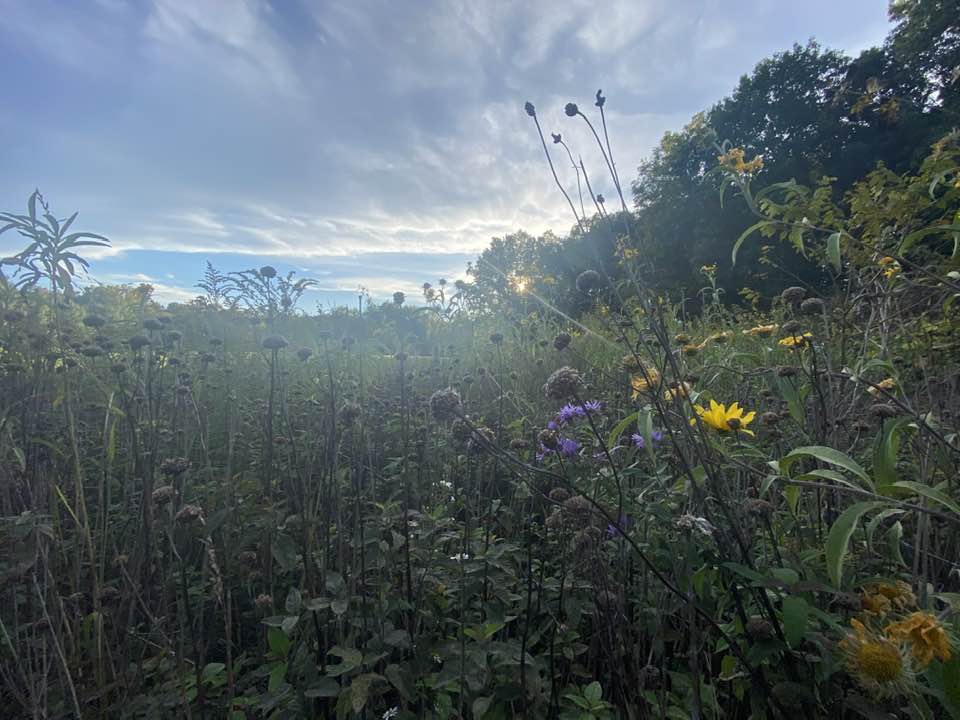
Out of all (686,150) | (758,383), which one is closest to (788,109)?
(686,150)

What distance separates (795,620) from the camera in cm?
74

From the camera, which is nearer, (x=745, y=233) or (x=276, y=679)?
(x=276, y=679)

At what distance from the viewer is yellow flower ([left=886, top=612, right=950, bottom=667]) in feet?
2.23

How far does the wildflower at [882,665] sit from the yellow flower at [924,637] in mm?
20

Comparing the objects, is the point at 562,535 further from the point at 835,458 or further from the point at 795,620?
the point at 835,458

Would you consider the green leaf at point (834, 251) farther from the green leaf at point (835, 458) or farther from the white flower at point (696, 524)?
the white flower at point (696, 524)

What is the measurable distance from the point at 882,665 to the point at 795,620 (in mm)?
130

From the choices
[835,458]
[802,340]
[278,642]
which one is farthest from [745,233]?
[278,642]

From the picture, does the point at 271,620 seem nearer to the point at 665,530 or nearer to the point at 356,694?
the point at 356,694

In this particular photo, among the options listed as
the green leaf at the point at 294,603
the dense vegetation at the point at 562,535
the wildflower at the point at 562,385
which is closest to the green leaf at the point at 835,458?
the dense vegetation at the point at 562,535

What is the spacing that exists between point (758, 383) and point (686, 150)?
589 inches

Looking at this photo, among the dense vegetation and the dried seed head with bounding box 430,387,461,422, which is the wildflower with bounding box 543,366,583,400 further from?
the dried seed head with bounding box 430,387,461,422

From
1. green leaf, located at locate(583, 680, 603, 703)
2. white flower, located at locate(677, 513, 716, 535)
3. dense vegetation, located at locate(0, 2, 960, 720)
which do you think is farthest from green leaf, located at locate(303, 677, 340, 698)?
white flower, located at locate(677, 513, 716, 535)

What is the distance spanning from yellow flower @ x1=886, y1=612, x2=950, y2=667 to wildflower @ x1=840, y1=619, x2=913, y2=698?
0.02 meters
